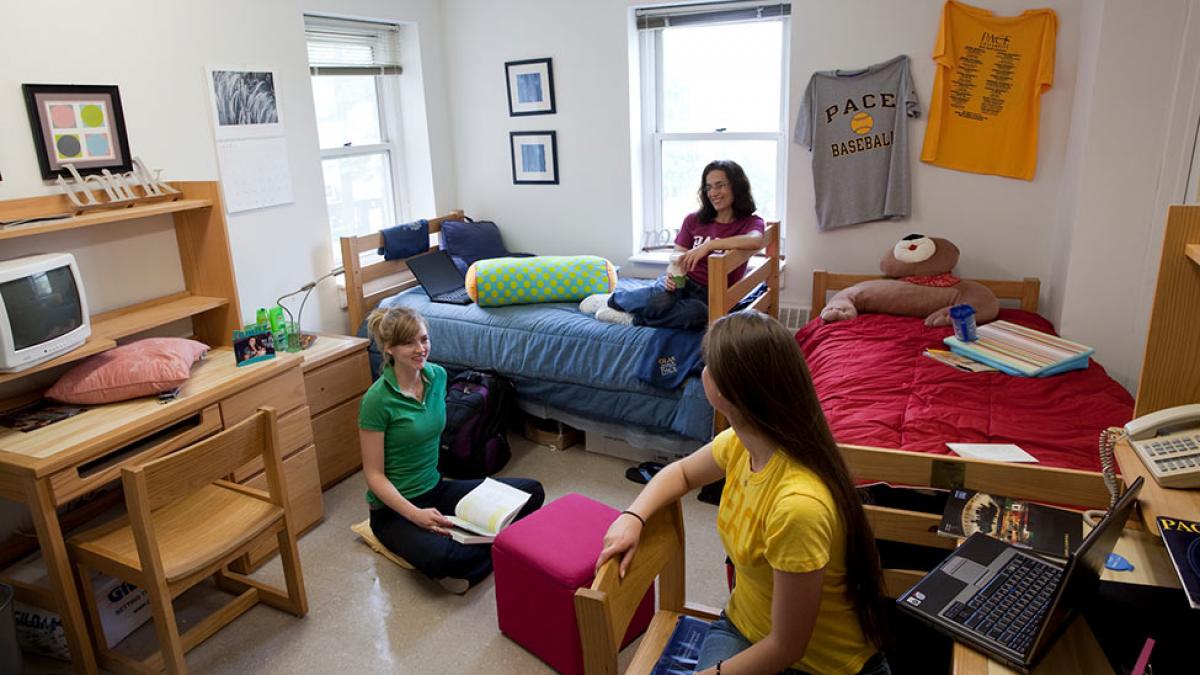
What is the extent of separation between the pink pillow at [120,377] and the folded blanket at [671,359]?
5.49ft

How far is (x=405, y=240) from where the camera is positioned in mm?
4070

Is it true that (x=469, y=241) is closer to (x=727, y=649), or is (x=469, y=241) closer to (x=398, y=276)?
(x=398, y=276)

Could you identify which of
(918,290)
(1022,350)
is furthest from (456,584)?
(918,290)

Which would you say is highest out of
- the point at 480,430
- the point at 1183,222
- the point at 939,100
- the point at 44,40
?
the point at 44,40

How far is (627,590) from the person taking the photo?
1413mm

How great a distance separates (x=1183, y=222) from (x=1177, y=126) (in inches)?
72.6

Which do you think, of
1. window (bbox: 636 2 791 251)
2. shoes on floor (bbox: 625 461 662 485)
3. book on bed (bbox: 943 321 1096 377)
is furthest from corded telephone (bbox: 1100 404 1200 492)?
window (bbox: 636 2 791 251)

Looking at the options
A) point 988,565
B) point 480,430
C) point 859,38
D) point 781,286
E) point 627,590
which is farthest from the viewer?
point 781,286

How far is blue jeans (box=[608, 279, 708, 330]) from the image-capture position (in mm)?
3215

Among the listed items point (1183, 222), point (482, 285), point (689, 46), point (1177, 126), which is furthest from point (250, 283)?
point (1177, 126)

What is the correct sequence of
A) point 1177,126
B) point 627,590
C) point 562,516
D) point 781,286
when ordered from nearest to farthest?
point 627,590 < point 562,516 < point 1177,126 < point 781,286

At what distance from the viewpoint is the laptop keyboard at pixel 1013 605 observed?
116cm

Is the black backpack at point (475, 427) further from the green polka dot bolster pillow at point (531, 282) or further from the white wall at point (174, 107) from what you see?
the white wall at point (174, 107)

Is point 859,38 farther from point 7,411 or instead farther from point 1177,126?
point 7,411
